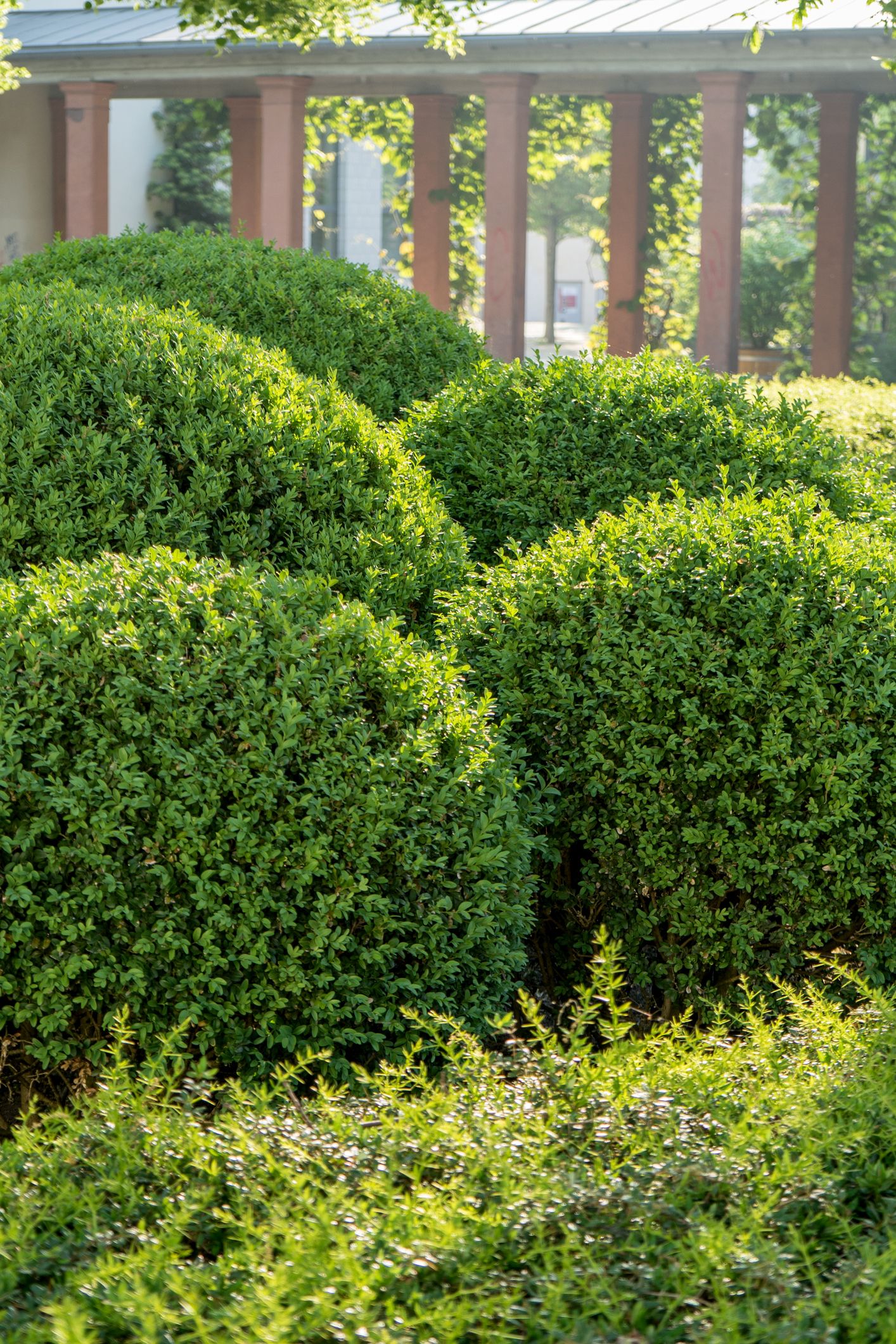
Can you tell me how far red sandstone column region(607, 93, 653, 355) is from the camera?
1761 cm

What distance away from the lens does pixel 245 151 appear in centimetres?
1964

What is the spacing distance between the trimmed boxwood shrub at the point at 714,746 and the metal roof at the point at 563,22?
978cm

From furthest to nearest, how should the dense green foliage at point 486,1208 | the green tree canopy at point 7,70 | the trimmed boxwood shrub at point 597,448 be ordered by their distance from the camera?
the green tree canopy at point 7,70 < the trimmed boxwood shrub at point 597,448 < the dense green foliage at point 486,1208

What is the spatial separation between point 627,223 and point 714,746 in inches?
613

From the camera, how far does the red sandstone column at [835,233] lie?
55.7 feet

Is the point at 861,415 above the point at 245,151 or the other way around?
the other way around

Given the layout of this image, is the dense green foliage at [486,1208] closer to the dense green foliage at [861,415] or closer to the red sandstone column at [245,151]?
the dense green foliage at [861,415]

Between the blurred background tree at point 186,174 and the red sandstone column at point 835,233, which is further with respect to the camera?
the blurred background tree at point 186,174

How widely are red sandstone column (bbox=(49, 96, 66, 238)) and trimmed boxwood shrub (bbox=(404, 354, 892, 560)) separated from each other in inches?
706

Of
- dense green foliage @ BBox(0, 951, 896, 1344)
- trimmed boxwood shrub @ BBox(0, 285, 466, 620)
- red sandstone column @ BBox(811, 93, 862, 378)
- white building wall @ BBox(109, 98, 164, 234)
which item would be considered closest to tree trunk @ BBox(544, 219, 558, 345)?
white building wall @ BBox(109, 98, 164, 234)

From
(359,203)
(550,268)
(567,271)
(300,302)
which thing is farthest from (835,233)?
(567,271)

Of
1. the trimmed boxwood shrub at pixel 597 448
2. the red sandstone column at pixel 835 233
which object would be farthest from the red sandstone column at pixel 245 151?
the trimmed boxwood shrub at pixel 597 448

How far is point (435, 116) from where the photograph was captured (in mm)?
17797

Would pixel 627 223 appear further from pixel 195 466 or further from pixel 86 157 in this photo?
pixel 195 466
